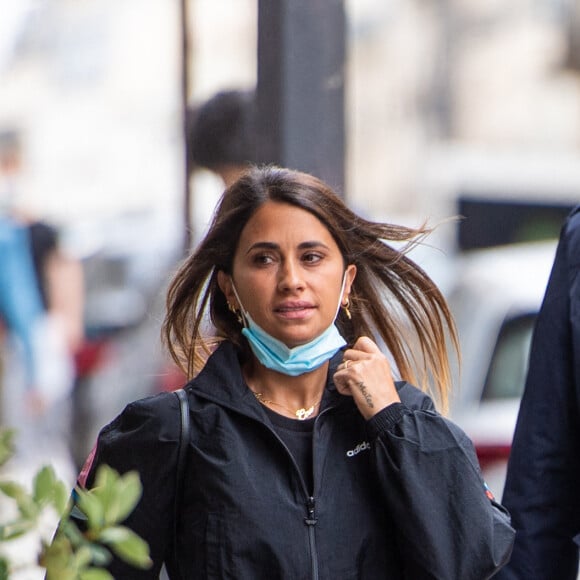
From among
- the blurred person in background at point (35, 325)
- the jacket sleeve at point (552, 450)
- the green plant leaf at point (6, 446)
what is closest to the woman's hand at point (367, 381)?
the jacket sleeve at point (552, 450)

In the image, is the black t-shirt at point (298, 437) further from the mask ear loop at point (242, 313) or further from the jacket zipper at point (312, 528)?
the mask ear loop at point (242, 313)

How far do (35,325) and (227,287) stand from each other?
194 inches

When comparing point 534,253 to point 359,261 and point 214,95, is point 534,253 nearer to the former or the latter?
point 214,95

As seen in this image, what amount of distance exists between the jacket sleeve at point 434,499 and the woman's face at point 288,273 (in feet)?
0.70

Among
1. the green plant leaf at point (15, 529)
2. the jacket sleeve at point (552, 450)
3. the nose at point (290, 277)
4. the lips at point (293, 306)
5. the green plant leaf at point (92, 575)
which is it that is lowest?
the jacket sleeve at point (552, 450)

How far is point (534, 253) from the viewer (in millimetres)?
7176

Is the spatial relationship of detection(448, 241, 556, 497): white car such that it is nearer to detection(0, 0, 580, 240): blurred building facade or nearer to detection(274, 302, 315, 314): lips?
detection(274, 302, 315, 314): lips

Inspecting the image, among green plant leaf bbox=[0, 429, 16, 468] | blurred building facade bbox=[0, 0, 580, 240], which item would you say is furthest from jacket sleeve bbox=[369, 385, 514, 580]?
blurred building facade bbox=[0, 0, 580, 240]

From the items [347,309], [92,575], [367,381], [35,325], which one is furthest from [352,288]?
[35,325]

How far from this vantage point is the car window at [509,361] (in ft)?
20.4

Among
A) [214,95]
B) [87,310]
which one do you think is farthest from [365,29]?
[214,95]

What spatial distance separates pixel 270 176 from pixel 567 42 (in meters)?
19.6

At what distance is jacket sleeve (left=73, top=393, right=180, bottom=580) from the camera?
2543mm

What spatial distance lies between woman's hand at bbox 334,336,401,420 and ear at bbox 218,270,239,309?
25 cm
